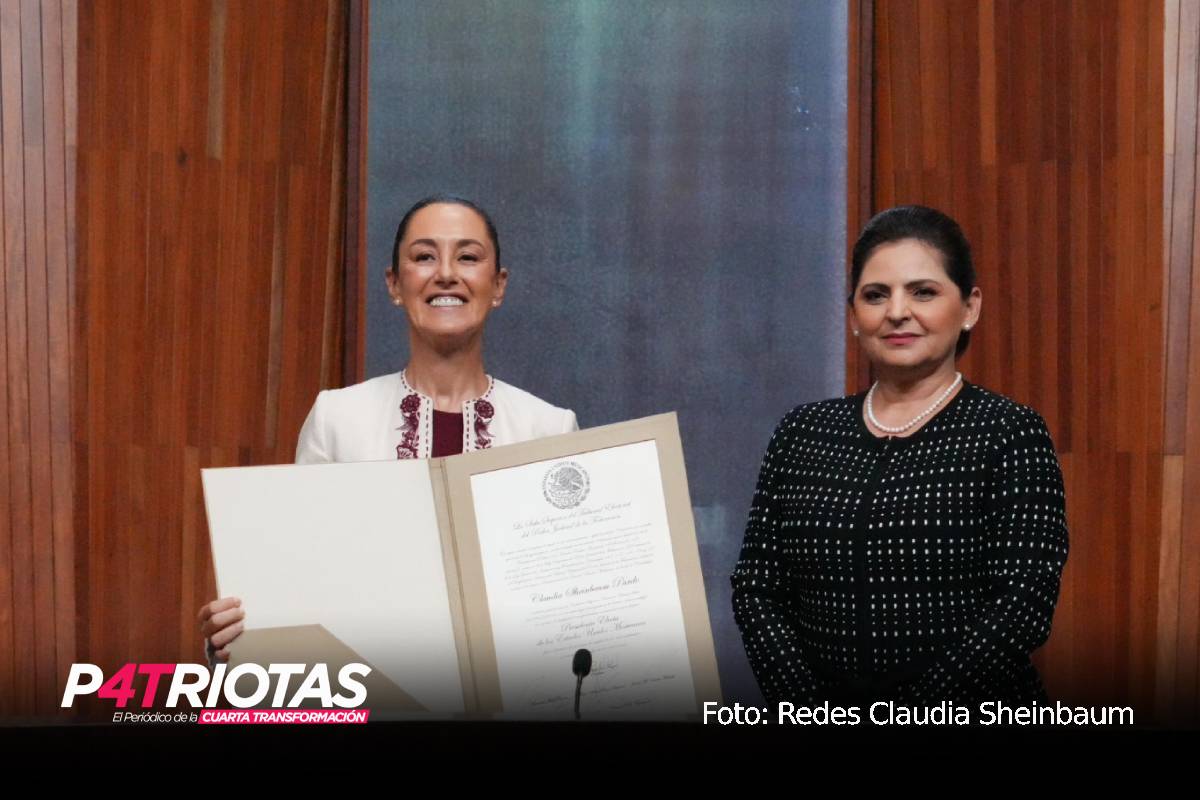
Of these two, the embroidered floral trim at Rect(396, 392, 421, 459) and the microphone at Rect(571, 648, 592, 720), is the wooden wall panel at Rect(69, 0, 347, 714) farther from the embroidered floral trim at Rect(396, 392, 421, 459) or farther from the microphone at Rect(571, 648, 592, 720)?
the microphone at Rect(571, 648, 592, 720)

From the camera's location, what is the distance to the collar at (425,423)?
2.11 m

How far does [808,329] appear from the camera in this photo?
3029 mm

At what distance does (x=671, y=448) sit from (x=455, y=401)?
19.1 inches

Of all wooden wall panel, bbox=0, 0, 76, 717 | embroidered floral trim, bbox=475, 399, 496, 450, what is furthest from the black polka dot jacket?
wooden wall panel, bbox=0, 0, 76, 717

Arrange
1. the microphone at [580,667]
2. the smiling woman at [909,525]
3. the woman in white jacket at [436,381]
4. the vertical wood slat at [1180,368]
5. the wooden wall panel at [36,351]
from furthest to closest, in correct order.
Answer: the wooden wall panel at [36,351]
the vertical wood slat at [1180,368]
the woman in white jacket at [436,381]
the smiling woman at [909,525]
the microphone at [580,667]

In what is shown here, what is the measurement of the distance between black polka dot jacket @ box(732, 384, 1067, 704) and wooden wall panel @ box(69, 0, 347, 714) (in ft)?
4.56

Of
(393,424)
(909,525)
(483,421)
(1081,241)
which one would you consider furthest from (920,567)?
(1081,241)

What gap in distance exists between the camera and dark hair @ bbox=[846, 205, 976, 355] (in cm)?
189

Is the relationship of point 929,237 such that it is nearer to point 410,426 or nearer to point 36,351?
point 410,426

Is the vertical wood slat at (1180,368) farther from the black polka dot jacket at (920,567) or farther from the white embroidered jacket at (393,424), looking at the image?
the white embroidered jacket at (393,424)

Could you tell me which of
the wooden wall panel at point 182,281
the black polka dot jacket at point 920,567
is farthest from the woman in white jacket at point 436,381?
the wooden wall panel at point 182,281

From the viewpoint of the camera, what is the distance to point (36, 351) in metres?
2.76

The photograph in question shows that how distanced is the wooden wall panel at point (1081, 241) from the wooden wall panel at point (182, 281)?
121 centimetres

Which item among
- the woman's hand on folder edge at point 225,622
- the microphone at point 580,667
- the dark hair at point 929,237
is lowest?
the microphone at point 580,667
